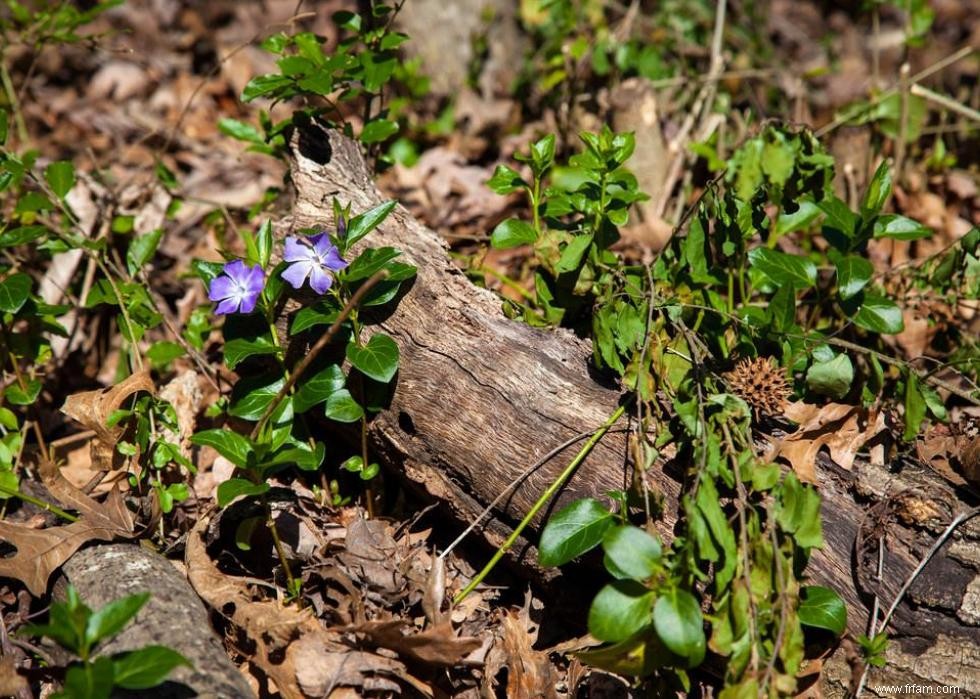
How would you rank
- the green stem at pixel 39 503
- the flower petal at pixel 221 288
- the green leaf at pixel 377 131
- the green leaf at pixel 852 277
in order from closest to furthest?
the green stem at pixel 39 503
the flower petal at pixel 221 288
the green leaf at pixel 852 277
the green leaf at pixel 377 131

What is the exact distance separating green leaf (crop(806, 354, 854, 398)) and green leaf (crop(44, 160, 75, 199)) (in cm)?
238

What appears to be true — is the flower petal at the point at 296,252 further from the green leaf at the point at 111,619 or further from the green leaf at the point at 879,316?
the green leaf at the point at 879,316

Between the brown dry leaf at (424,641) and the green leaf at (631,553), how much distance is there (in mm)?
458

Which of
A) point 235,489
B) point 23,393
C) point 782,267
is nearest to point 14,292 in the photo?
point 23,393

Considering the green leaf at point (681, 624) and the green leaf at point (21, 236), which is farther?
the green leaf at point (21, 236)

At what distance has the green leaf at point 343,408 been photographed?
2277mm

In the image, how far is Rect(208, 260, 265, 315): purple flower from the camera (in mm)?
2262

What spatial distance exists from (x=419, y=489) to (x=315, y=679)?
0.60 meters

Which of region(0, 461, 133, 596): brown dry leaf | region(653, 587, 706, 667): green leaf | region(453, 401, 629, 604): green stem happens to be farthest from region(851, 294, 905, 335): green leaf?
region(0, 461, 133, 596): brown dry leaf

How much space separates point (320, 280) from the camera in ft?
7.25

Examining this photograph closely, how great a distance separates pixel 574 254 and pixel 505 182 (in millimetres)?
405

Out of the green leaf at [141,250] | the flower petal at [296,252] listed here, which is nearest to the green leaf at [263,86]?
the flower petal at [296,252]

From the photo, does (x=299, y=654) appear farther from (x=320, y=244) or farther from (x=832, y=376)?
(x=832, y=376)

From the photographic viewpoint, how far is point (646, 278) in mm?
2541
